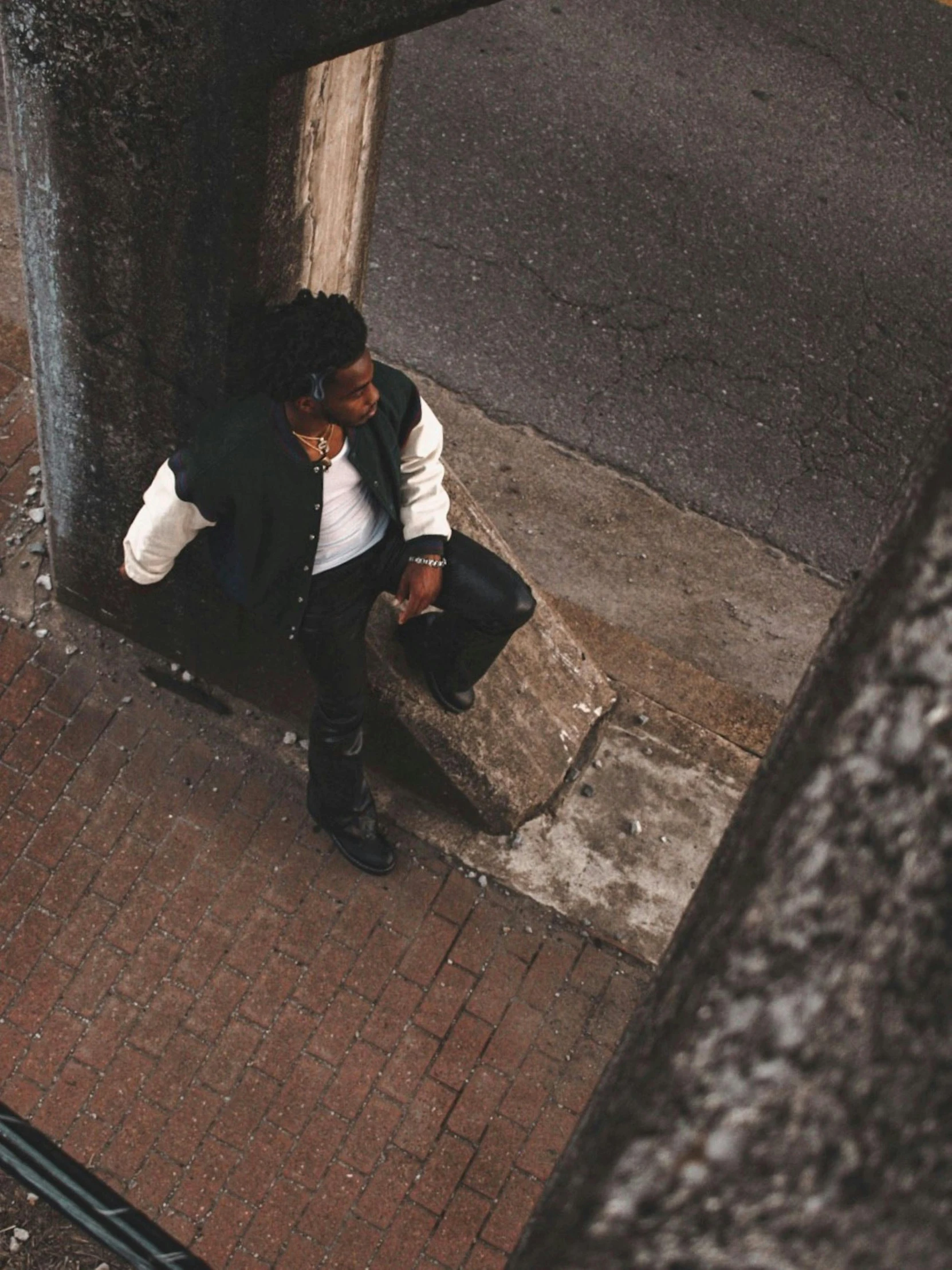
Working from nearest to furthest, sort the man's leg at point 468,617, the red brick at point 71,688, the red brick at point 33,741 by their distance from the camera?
the man's leg at point 468,617
the red brick at point 33,741
the red brick at point 71,688

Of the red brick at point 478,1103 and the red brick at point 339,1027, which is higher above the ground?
the red brick at point 339,1027

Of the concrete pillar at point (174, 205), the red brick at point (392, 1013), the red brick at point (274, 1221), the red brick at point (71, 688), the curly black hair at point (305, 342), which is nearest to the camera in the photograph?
the concrete pillar at point (174, 205)

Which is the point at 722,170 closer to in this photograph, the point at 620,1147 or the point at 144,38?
the point at 144,38

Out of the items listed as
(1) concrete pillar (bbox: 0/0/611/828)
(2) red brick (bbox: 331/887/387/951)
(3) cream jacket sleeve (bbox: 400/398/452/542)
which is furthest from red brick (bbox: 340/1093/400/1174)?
(3) cream jacket sleeve (bbox: 400/398/452/542)

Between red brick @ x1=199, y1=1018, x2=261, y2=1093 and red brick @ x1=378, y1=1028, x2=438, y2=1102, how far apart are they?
17.5 inches

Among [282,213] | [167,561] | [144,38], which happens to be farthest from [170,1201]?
[144,38]

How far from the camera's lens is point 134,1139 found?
4480 millimetres

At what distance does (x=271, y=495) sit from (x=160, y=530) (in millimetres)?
324

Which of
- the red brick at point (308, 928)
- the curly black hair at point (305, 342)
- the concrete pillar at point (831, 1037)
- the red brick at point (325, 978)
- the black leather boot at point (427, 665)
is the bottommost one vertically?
the red brick at point (325, 978)

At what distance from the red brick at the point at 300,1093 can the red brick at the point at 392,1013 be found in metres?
0.18

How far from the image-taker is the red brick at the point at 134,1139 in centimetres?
445

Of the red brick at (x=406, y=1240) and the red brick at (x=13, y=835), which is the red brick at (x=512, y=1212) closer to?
the red brick at (x=406, y=1240)

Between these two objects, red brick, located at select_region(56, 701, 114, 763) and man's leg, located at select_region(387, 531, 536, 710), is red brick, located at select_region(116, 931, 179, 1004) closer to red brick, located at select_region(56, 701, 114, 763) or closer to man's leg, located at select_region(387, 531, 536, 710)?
red brick, located at select_region(56, 701, 114, 763)

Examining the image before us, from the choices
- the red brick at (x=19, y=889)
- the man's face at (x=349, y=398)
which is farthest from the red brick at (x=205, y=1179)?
the man's face at (x=349, y=398)
